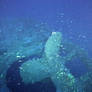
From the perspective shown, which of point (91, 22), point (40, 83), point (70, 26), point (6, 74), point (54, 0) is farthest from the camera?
point (54, 0)

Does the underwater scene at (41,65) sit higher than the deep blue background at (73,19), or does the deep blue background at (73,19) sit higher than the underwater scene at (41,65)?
the deep blue background at (73,19)

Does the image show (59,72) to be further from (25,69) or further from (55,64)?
(25,69)

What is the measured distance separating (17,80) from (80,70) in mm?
3367

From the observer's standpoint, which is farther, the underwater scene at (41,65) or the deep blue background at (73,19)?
the deep blue background at (73,19)

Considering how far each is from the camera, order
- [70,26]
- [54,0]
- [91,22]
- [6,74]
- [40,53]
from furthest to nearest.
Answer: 1. [54,0]
2. [91,22]
3. [70,26]
4. [40,53]
5. [6,74]

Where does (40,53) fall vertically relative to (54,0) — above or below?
below

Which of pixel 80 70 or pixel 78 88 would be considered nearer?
pixel 78 88

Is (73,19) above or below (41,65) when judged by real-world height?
above

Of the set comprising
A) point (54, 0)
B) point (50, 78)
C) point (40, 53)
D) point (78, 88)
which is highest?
point (54, 0)

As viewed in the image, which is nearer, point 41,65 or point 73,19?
point 41,65

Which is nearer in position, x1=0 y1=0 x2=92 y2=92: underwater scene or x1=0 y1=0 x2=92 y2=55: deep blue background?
x1=0 y1=0 x2=92 y2=92: underwater scene

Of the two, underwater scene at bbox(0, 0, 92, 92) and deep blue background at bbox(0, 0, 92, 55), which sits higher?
deep blue background at bbox(0, 0, 92, 55)

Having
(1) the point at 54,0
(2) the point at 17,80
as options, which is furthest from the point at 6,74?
(1) the point at 54,0

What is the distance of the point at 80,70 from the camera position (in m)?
8.41
